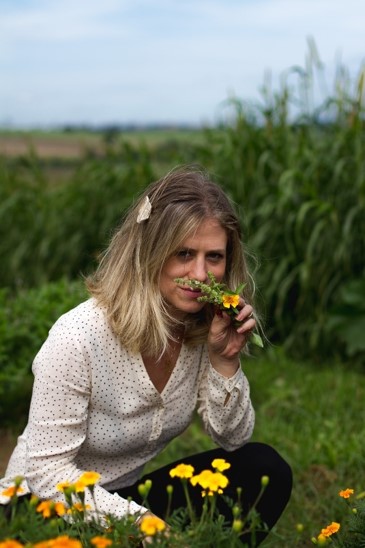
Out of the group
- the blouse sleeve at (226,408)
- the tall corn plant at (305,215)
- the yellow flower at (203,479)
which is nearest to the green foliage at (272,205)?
the tall corn plant at (305,215)

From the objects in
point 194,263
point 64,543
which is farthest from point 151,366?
point 64,543

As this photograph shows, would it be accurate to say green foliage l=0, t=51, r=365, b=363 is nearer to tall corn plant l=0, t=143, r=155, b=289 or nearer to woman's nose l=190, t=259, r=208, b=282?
tall corn plant l=0, t=143, r=155, b=289

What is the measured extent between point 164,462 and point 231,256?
1557mm

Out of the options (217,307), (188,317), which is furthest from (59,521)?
(188,317)

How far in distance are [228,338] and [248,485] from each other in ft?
1.50

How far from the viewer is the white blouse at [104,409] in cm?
234

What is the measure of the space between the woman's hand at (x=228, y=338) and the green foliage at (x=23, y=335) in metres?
1.32

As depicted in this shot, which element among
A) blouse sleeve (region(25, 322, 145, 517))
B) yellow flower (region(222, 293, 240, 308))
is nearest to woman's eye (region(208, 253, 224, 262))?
yellow flower (region(222, 293, 240, 308))

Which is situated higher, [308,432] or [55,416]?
[55,416]

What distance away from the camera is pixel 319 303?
18.0 ft

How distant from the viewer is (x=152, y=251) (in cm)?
246

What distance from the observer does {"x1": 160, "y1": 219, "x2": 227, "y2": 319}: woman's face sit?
2443 millimetres

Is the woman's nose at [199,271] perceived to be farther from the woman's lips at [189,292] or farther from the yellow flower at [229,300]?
the yellow flower at [229,300]

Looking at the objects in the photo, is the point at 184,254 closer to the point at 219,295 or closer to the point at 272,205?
the point at 219,295
